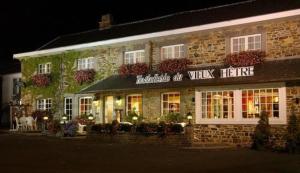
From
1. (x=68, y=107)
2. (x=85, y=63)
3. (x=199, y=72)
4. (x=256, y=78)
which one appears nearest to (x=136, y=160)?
(x=256, y=78)

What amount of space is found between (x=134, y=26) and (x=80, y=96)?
4.51 m

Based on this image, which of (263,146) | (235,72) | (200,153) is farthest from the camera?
(235,72)

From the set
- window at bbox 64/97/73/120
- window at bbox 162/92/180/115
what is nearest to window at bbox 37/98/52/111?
window at bbox 64/97/73/120

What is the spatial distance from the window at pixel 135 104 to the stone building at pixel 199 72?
0.04 metres

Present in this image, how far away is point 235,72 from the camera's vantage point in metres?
18.4

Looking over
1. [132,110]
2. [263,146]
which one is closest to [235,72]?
[263,146]

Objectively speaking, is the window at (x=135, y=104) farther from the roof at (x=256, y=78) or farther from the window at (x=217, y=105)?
the window at (x=217, y=105)

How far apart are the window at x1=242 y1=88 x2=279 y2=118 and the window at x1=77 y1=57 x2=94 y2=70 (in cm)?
874

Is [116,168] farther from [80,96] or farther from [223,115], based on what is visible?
[80,96]

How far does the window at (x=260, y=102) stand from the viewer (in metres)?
17.8

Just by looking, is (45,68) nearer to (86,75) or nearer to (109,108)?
(86,75)

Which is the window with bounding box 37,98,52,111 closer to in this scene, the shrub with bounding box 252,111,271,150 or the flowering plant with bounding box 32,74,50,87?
the flowering plant with bounding box 32,74,50,87

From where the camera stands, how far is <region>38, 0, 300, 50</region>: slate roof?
1955 cm

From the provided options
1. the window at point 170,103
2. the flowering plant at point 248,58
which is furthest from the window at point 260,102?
the window at point 170,103
